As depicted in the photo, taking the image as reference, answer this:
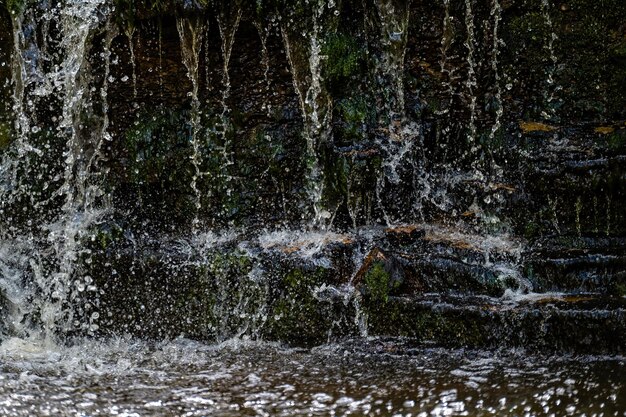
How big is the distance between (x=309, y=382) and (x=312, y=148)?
202 cm

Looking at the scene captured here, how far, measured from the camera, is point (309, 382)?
426 cm

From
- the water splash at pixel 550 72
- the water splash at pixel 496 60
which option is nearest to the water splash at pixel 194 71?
the water splash at pixel 496 60

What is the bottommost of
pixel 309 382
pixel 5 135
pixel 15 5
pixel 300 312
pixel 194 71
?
pixel 309 382

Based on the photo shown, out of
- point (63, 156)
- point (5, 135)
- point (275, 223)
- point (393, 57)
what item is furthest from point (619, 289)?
point (5, 135)

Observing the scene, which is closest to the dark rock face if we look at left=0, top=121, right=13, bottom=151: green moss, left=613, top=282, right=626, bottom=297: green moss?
left=0, top=121, right=13, bottom=151: green moss

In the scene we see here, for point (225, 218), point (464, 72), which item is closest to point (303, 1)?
point (464, 72)

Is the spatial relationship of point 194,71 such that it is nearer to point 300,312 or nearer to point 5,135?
point 5,135

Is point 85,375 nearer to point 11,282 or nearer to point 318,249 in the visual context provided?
point 11,282

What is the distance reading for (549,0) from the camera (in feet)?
18.4

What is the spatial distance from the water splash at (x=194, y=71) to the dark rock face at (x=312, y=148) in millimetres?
15

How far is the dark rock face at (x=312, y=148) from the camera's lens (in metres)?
5.26

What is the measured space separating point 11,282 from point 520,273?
3292 mm

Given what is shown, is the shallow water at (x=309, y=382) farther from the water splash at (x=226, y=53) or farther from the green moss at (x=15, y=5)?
the green moss at (x=15, y=5)

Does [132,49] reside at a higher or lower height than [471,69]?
higher
